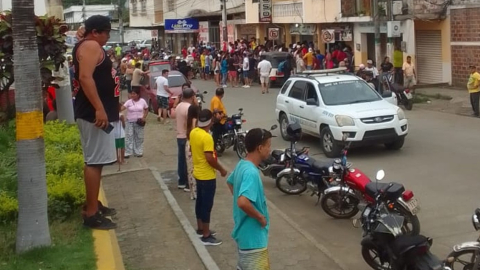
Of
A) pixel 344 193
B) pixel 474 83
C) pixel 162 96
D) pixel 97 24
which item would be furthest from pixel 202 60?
pixel 97 24

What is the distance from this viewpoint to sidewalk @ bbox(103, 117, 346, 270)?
761 centimetres

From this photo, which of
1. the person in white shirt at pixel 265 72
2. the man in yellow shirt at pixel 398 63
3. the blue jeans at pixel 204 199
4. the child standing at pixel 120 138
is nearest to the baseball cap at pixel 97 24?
the blue jeans at pixel 204 199

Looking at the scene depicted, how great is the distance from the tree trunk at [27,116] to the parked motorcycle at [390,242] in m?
3.31

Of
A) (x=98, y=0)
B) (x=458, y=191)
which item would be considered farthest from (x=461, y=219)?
(x=98, y=0)

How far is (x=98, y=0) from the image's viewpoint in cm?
10981

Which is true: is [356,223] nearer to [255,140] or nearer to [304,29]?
[255,140]

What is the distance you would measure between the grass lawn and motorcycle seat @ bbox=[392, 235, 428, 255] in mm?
2811

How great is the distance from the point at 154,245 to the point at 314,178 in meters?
3.87

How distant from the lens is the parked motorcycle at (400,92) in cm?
2277

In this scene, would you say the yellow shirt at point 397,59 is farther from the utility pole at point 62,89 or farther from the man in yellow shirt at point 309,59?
the utility pole at point 62,89

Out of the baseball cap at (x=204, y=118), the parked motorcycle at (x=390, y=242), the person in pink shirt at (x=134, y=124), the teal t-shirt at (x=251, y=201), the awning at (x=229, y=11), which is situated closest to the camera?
the teal t-shirt at (x=251, y=201)

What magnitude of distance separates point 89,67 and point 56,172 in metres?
3.20

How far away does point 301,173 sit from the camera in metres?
11.6

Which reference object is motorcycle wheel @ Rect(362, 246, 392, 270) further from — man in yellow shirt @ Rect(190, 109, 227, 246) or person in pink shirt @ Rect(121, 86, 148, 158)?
person in pink shirt @ Rect(121, 86, 148, 158)
